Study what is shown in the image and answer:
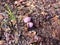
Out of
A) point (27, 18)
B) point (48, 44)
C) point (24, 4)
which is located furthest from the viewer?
point (24, 4)

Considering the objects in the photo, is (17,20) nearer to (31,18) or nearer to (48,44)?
(31,18)

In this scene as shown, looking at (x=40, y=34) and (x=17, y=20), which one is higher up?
(x=17, y=20)

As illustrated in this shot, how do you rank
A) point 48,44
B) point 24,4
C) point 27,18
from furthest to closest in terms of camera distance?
1. point 24,4
2. point 27,18
3. point 48,44

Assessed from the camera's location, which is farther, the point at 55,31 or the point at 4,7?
the point at 4,7

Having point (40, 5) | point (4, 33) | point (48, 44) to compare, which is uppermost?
point (40, 5)

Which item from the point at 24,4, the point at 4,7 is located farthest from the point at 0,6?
the point at 24,4

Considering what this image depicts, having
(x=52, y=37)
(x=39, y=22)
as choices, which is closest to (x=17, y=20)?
(x=39, y=22)
